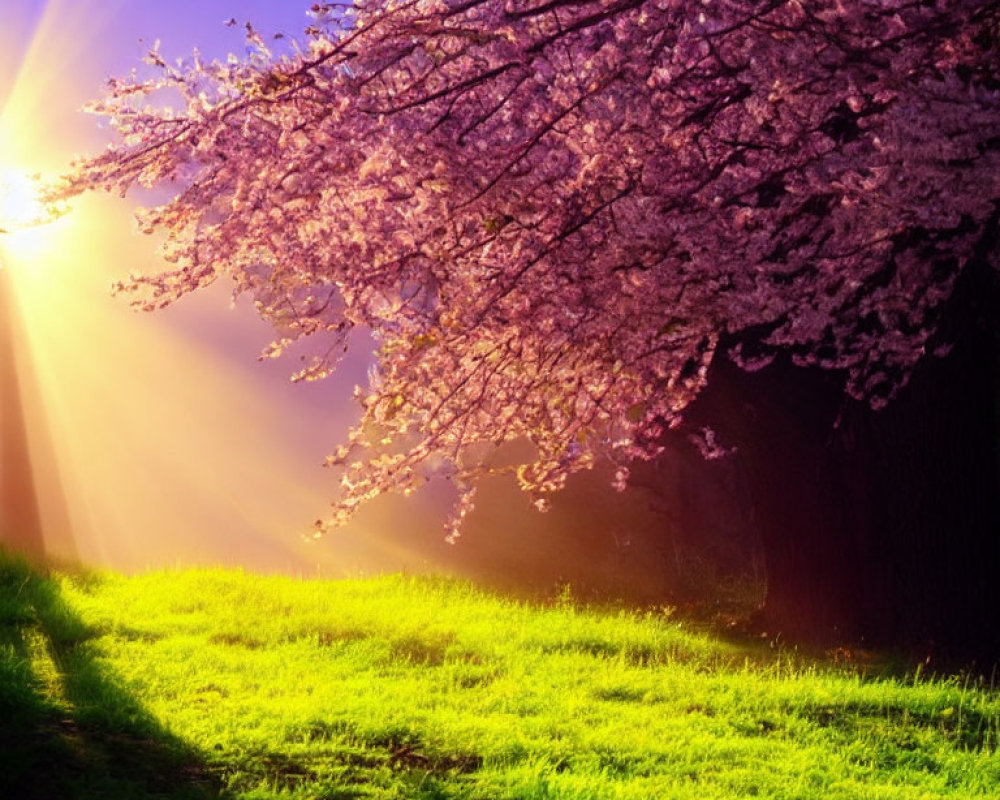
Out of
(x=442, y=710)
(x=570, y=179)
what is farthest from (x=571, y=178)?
(x=442, y=710)

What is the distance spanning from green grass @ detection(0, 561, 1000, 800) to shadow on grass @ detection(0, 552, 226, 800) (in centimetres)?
2

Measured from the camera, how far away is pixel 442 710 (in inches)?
366

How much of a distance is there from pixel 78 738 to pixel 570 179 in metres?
4.75

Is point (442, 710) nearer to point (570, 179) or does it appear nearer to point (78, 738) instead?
point (78, 738)

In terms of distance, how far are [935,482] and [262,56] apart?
23.8 feet

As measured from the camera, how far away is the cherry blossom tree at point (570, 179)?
6527mm

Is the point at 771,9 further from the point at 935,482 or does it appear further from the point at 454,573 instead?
the point at 454,573

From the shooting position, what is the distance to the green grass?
7.46 m

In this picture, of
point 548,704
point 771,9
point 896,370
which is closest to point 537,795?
point 548,704

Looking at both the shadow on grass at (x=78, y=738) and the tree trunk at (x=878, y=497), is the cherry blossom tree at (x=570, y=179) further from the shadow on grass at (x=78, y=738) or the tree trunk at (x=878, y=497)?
the tree trunk at (x=878, y=497)

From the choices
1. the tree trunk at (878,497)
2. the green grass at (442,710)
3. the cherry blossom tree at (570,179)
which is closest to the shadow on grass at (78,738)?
the green grass at (442,710)

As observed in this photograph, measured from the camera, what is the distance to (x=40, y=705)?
27.6ft

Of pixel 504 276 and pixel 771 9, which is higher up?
pixel 771 9

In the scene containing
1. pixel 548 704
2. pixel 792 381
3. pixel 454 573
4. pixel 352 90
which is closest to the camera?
pixel 352 90
